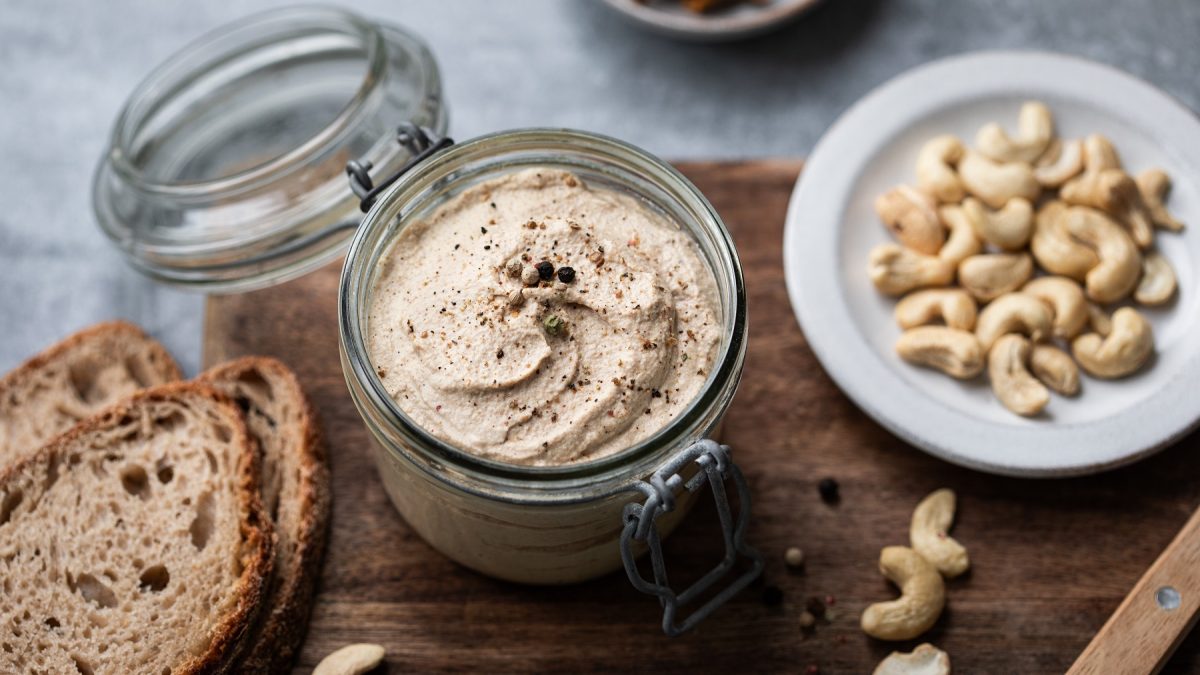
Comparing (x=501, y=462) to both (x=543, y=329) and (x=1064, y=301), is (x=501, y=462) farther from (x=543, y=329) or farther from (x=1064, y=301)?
(x=1064, y=301)

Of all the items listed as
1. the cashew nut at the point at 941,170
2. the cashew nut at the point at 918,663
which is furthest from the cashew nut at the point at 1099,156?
the cashew nut at the point at 918,663

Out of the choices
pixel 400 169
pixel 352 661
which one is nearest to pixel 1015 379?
pixel 400 169

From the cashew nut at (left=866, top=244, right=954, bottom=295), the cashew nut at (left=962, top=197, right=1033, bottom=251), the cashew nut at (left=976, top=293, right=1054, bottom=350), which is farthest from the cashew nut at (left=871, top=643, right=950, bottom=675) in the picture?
the cashew nut at (left=962, top=197, right=1033, bottom=251)

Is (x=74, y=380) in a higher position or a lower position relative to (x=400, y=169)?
lower

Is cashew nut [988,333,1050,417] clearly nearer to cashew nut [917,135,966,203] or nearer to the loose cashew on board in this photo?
cashew nut [917,135,966,203]

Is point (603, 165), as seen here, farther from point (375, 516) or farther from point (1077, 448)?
point (1077, 448)

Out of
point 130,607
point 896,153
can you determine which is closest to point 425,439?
point 130,607
